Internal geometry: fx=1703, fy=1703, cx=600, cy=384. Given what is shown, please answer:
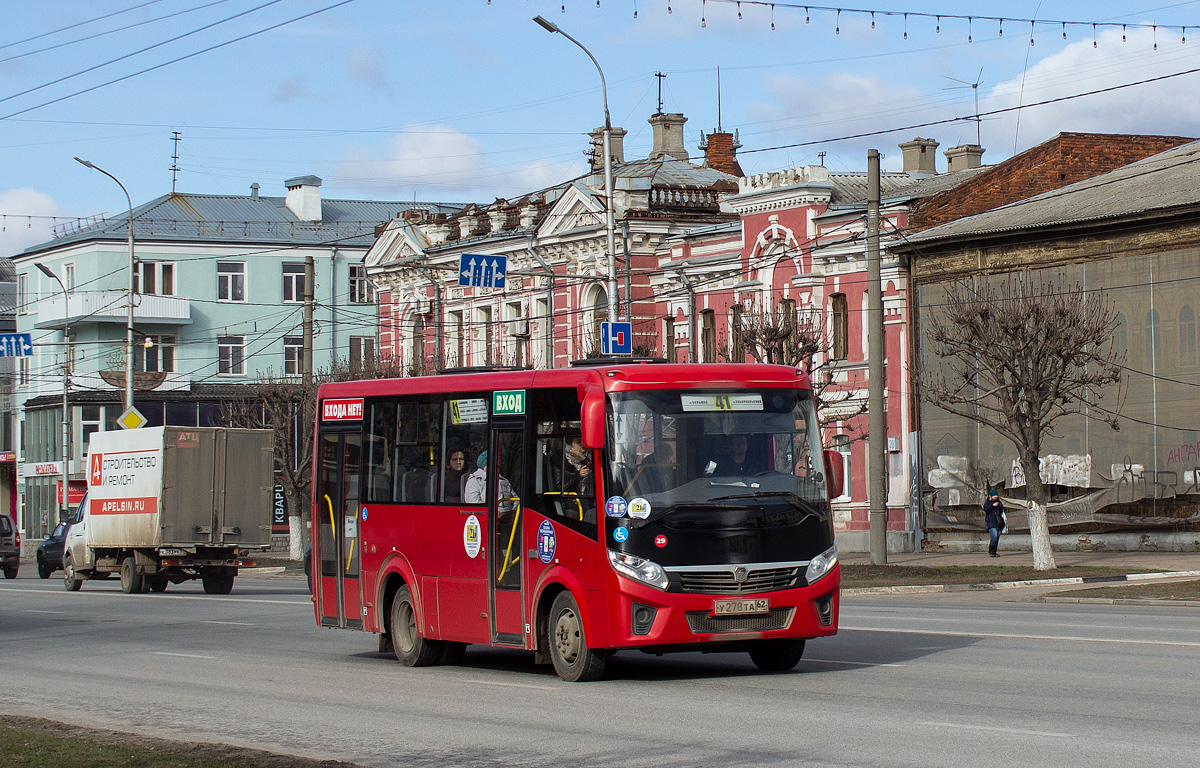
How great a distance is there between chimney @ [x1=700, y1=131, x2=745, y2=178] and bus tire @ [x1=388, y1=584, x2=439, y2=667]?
43.7 metres

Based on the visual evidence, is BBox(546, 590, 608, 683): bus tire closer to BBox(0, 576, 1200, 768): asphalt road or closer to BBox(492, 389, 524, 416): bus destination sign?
BBox(0, 576, 1200, 768): asphalt road

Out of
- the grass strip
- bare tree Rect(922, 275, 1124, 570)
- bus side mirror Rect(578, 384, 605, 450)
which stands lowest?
the grass strip

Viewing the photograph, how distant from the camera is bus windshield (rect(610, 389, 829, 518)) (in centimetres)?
1395

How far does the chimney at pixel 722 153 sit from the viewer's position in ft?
194

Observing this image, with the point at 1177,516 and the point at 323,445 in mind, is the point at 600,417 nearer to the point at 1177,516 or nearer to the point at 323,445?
the point at 323,445

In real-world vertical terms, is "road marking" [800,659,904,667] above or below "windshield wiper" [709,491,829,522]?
below

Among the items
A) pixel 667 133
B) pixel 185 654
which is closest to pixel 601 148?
pixel 667 133

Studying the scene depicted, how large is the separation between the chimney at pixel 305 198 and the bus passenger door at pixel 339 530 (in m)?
62.5

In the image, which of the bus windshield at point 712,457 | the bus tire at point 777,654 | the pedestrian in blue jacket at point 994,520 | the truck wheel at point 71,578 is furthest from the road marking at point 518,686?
the pedestrian in blue jacket at point 994,520

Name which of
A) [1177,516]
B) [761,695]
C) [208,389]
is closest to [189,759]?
[761,695]

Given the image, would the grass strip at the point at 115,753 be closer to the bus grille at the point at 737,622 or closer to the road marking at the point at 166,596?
the bus grille at the point at 737,622

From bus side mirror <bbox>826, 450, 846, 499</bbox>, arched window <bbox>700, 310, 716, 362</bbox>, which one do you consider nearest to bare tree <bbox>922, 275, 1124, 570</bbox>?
arched window <bbox>700, 310, 716, 362</bbox>

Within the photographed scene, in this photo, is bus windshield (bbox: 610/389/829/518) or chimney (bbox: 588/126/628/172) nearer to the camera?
bus windshield (bbox: 610/389/829/518)

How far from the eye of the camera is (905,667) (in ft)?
48.6
